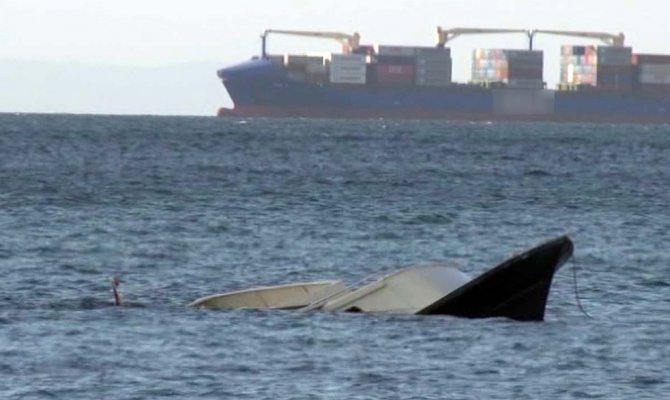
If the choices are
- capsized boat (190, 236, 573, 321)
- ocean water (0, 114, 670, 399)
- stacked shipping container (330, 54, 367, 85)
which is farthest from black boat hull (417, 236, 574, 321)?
stacked shipping container (330, 54, 367, 85)

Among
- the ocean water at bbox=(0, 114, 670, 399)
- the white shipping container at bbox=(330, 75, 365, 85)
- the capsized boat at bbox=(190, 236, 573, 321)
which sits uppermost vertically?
the capsized boat at bbox=(190, 236, 573, 321)

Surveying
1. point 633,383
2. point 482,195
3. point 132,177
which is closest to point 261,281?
point 633,383

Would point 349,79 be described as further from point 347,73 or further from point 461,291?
point 461,291

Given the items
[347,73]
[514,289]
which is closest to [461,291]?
[514,289]

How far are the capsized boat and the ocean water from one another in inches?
18.2

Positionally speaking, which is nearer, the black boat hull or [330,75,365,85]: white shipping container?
the black boat hull

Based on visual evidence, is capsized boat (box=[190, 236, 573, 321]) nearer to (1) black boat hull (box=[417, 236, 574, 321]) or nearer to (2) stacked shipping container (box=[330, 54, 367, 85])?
(1) black boat hull (box=[417, 236, 574, 321])

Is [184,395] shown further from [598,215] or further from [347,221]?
[598,215]

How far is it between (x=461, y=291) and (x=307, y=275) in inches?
360

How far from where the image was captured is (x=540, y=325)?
27219 millimetres

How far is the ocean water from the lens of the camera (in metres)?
22.8

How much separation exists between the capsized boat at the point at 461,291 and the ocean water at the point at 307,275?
46 centimetres

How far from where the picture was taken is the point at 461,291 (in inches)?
1078

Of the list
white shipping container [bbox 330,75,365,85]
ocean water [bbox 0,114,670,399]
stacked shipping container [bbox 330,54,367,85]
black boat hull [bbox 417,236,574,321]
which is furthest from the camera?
stacked shipping container [bbox 330,54,367,85]
